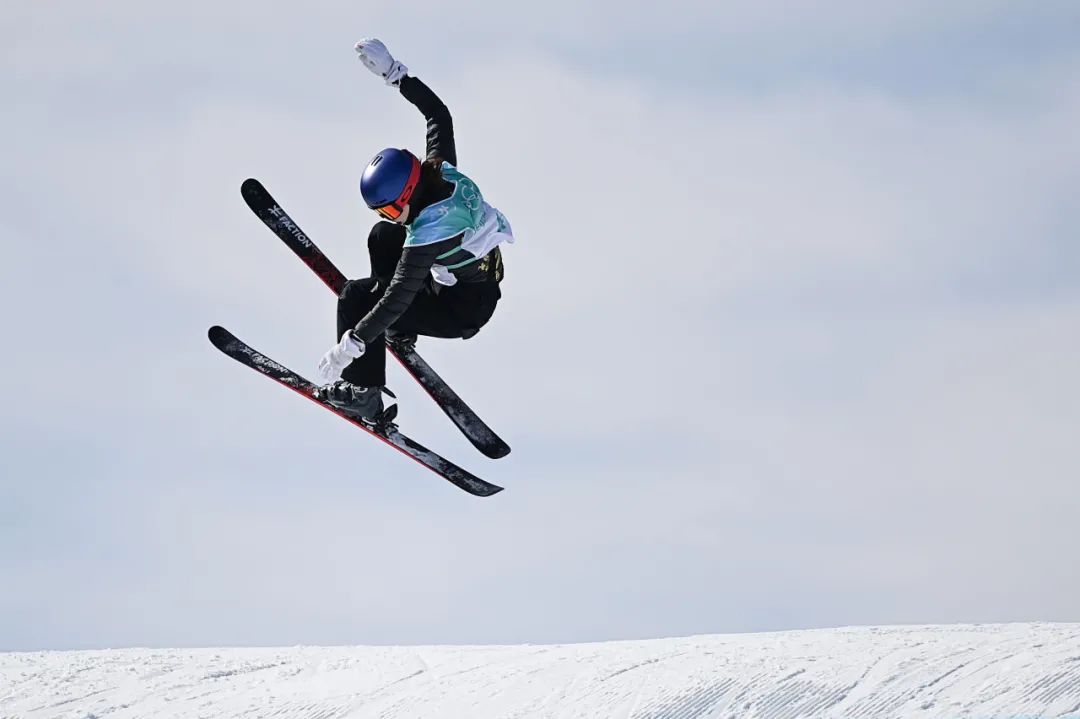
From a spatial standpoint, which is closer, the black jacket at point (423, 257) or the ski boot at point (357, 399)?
the black jacket at point (423, 257)

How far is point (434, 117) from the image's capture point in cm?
932

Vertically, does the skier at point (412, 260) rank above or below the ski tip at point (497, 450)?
above

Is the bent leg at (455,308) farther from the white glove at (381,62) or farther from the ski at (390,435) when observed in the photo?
the white glove at (381,62)

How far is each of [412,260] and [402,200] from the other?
0.39m

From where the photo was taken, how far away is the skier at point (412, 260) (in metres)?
8.58

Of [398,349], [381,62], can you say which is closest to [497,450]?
[398,349]

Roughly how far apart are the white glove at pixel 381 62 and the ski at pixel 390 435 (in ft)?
8.21

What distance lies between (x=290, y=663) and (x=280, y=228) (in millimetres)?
3405

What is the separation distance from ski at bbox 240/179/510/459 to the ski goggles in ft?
7.08

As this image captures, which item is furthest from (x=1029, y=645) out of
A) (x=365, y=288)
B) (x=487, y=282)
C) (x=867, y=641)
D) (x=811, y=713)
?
(x=365, y=288)

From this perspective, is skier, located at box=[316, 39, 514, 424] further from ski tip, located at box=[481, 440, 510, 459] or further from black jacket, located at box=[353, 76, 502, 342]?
ski tip, located at box=[481, 440, 510, 459]

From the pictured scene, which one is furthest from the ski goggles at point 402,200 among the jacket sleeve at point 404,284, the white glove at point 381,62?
the white glove at point 381,62

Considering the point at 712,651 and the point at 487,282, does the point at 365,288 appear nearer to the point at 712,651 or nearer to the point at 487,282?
the point at 487,282

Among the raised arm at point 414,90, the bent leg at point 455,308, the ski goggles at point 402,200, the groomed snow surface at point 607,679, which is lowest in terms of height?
the groomed snow surface at point 607,679
